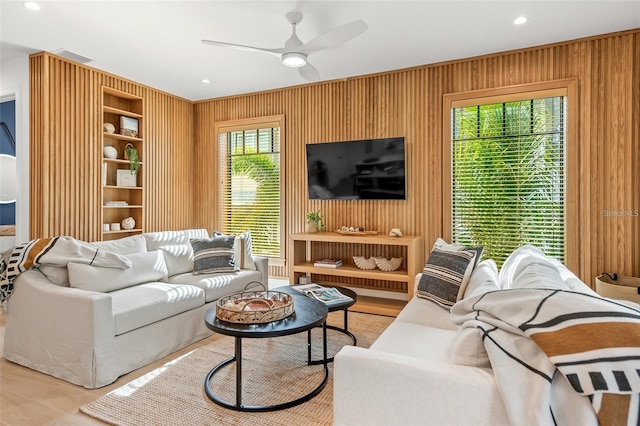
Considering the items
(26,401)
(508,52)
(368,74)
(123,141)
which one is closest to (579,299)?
(26,401)

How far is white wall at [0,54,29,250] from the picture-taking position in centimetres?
377

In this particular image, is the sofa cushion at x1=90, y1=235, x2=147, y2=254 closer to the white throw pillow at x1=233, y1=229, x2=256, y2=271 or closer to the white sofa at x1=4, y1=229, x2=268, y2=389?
the white sofa at x1=4, y1=229, x2=268, y2=389

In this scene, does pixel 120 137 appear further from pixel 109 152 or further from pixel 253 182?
pixel 253 182

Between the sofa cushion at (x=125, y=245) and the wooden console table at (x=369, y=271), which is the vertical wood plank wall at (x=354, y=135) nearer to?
the wooden console table at (x=369, y=271)

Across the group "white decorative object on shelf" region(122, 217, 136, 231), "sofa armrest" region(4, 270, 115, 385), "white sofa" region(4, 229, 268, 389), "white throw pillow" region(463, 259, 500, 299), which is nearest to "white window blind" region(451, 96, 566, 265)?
"white throw pillow" region(463, 259, 500, 299)

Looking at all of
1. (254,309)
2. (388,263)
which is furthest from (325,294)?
(388,263)

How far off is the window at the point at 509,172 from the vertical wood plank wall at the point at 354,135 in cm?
17

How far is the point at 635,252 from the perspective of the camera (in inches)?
133

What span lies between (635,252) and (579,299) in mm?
3034

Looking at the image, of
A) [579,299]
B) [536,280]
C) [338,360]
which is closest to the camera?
[579,299]

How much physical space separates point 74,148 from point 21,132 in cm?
49

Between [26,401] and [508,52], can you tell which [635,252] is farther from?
[26,401]

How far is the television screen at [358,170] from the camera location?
4277 mm

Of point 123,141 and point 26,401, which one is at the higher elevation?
point 123,141
